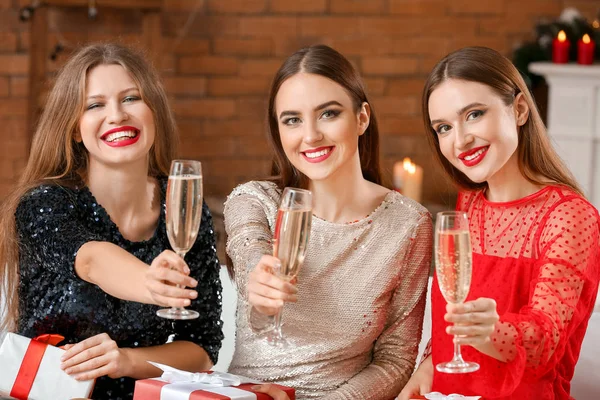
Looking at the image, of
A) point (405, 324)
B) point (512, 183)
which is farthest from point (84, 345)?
point (512, 183)

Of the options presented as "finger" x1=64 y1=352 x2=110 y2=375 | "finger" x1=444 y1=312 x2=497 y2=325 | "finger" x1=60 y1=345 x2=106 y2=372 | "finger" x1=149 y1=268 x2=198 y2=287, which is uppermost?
"finger" x1=149 y1=268 x2=198 y2=287

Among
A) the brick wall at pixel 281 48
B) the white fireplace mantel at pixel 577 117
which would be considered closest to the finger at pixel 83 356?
the brick wall at pixel 281 48

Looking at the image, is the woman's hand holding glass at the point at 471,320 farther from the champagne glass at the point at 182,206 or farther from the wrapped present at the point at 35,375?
the wrapped present at the point at 35,375

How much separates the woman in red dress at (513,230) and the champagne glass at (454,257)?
194mm

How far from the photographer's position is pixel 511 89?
1862mm

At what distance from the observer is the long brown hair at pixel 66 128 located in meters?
2.09

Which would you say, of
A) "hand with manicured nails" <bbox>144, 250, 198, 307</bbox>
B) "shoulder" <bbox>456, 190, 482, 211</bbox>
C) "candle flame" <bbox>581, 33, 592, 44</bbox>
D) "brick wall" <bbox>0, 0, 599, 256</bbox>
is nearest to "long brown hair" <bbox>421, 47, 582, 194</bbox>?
"shoulder" <bbox>456, 190, 482, 211</bbox>

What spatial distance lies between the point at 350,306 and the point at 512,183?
396 millimetres

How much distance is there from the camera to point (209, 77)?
4.44m

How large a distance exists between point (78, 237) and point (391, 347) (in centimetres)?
65

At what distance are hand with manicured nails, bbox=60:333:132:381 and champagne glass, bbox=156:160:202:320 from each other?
1.00ft

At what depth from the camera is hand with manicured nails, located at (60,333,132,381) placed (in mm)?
1822

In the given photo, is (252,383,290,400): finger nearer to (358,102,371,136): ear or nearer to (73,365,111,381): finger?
(73,365,111,381): finger

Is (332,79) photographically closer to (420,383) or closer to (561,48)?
(420,383)
